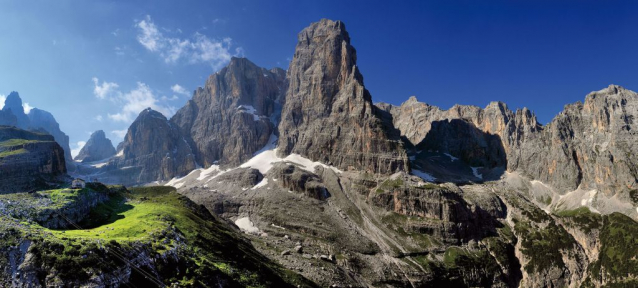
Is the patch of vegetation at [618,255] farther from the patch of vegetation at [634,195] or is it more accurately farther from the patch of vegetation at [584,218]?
the patch of vegetation at [634,195]

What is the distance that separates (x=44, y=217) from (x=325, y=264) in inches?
3151

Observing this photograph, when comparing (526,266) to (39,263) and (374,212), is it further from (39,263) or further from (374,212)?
(39,263)

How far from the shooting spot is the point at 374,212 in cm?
17662

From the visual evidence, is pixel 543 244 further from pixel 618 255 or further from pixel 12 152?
pixel 12 152

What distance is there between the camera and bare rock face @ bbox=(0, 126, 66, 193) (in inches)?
5664

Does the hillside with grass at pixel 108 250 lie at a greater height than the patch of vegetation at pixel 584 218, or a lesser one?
lesser

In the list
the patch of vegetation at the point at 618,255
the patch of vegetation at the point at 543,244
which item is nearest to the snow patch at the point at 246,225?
the patch of vegetation at the point at 543,244

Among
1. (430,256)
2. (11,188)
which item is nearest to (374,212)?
(430,256)

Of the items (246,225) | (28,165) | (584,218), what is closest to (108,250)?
(246,225)

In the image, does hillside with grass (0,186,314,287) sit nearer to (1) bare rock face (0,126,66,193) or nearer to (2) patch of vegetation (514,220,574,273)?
(1) bare rock face (0,126,66,193)

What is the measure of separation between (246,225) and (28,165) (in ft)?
353

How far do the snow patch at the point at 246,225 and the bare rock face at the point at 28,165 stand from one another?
299 ft

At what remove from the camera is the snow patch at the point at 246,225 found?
15600 cm

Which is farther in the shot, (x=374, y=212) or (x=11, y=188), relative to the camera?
(x=374, y=212)
